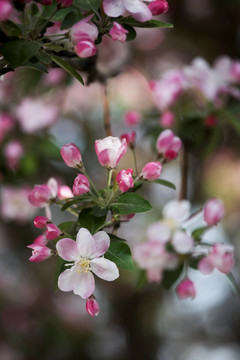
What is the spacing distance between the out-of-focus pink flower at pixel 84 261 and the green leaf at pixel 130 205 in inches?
2.3

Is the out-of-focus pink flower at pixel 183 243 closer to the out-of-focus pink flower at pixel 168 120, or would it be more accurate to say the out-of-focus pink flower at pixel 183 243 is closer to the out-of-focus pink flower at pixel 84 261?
the out-of-focus pink flower at pixel 84 261

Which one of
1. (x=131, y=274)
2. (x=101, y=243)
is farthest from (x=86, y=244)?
(x=131, y=274)

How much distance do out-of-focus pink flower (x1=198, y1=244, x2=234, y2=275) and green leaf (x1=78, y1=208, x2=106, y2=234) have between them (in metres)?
0.34

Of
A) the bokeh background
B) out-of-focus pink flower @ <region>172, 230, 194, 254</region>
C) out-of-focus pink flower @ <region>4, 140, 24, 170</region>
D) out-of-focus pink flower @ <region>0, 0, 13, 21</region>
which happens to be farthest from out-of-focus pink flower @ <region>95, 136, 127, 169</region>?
the bokeh background

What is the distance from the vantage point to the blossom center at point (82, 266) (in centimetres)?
77

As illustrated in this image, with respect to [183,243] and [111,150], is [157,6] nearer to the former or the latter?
[111,150]

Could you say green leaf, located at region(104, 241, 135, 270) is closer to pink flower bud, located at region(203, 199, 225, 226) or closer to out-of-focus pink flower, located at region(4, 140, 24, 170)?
pink flower bud, located at region(203, 199, 225, 226)

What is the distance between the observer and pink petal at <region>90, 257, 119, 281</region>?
748mm

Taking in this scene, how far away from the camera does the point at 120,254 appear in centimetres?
79

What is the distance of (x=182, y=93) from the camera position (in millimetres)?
1569

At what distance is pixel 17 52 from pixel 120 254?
349 millimetres

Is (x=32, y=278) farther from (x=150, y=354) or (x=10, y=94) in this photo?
(x=10, y=94)

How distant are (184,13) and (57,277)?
2.18 meters

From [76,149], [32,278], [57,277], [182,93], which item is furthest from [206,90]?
[32,278]
